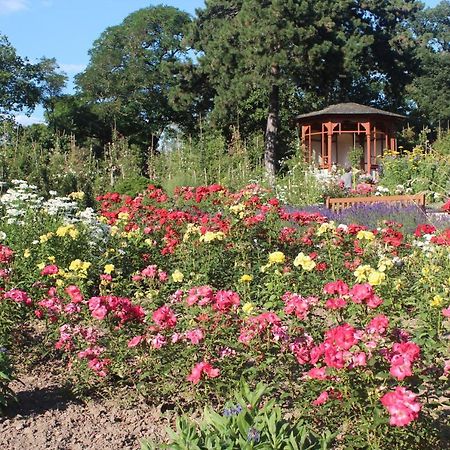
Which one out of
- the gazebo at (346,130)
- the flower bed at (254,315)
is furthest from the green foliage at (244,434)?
the gazebo at (346,130)

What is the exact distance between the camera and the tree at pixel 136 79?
35.4m

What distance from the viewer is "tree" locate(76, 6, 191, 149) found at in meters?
35.4

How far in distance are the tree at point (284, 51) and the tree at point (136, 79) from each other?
9.77 m

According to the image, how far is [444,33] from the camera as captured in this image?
168 feet

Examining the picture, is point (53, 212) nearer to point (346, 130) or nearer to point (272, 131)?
point (272, 131)

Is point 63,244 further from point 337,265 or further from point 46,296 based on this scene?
point 337,265

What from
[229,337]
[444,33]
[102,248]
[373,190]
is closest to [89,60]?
[444,33]

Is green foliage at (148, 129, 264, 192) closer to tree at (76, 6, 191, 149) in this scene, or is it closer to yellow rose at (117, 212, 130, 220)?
yellow rose at (117, 212, 130, 220)

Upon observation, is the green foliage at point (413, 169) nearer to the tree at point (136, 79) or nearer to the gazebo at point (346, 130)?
the gazebo at point (346, 130)

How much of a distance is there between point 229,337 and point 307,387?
56 cm

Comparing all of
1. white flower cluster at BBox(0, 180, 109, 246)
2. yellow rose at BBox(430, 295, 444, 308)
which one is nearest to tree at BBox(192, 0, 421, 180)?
white flower cluster at BBox(0, 180, 109, 246)

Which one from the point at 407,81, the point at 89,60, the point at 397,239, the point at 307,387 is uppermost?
the point at 89,60

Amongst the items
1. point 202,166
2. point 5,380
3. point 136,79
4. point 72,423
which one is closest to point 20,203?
point 5,380

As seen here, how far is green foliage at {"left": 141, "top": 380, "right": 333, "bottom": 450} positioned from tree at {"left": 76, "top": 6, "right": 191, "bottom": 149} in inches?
1270
